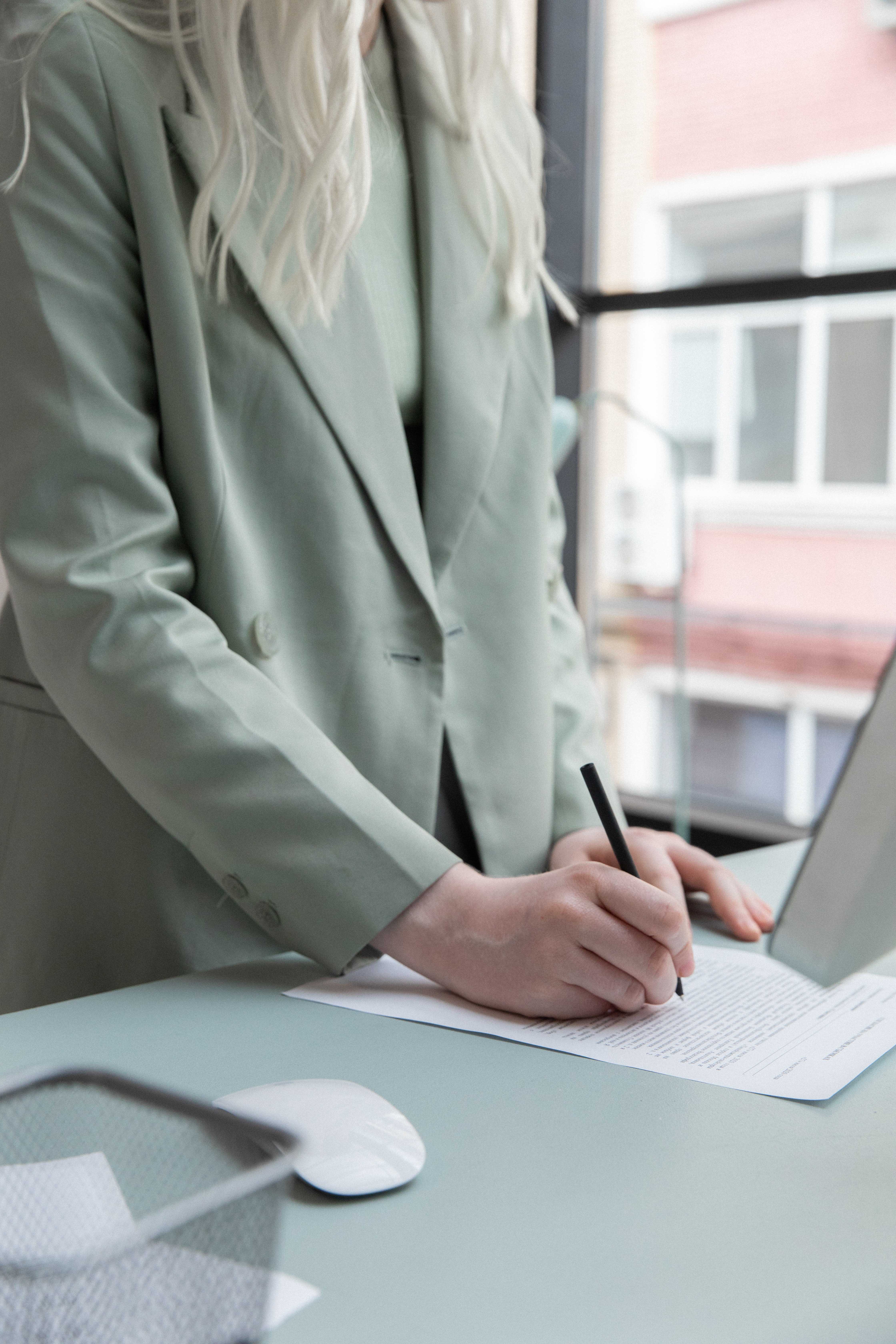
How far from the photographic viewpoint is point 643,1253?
1.61ft

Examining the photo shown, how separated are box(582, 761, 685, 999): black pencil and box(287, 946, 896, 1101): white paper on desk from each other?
0.13 ft

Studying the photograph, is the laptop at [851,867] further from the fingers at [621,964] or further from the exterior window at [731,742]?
the exterior window at [731,742]

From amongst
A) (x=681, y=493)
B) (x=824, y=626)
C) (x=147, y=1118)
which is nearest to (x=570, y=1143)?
(x=147, y=1118)

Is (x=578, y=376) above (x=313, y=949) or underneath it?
above

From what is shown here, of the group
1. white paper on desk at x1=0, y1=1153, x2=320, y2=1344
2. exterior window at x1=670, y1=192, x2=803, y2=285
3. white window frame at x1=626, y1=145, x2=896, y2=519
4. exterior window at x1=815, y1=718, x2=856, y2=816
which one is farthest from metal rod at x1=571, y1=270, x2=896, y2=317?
exterior window at x1=815, y1=718, x2=856, y2=816

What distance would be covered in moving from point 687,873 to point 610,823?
20 cm

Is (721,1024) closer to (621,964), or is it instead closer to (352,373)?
(621,964)

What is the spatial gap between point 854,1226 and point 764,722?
6876 mm

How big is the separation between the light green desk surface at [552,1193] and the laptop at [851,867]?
0.12 metres

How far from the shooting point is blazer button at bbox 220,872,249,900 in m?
0.86

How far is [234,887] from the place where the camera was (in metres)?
0.86

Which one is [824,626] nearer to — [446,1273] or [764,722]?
[764,722]

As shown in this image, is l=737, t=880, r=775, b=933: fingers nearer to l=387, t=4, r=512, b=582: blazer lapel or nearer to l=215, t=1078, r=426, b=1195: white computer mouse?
l=387, t=4, r=512, b=582: blazer lapel

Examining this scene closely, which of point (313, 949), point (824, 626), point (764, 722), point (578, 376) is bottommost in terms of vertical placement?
point (764, 722)
